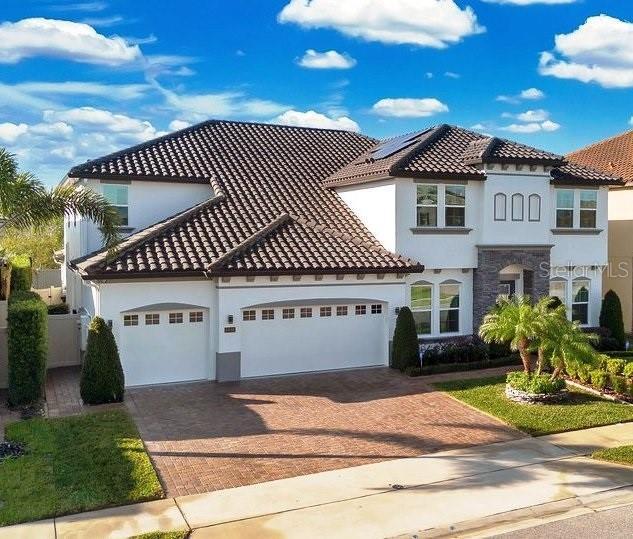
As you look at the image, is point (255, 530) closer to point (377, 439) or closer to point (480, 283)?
point (377, 439)

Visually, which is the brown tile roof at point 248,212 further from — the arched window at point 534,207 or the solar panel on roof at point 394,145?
the arched window at point 534,207

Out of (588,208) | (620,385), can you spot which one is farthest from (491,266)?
(620,385)

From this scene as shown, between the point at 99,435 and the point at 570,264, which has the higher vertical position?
the point at 570,264

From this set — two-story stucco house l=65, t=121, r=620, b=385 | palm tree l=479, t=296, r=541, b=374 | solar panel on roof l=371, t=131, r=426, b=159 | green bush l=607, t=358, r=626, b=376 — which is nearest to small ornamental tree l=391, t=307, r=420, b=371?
two-story stucco house l=65, t=121, r=620, b=385

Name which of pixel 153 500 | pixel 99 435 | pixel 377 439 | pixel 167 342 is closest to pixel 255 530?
pixel 153 500

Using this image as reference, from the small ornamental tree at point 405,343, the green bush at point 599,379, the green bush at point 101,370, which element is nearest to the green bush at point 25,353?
the green bush at point 101,370

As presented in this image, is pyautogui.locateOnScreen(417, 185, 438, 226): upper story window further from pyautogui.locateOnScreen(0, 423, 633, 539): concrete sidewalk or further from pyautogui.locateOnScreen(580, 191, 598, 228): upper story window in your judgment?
pyautogui.locateOnScreen(0, 423, 633, 539): concrete sidewalk
